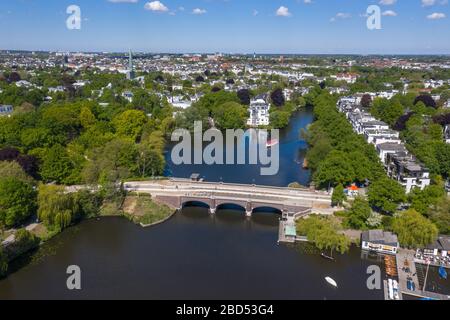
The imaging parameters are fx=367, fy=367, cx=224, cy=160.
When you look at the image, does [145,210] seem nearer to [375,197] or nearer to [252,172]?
[252,172]

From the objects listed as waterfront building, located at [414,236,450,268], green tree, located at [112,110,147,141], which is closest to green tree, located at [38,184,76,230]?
green tree, located at [112,110,147,141]

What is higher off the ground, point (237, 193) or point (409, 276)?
point (237, 193)

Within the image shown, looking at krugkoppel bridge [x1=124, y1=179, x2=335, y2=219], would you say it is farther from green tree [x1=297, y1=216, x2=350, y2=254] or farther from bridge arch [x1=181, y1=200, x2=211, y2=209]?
green tree [x1=297, y1=216, x2=350, y2=254]

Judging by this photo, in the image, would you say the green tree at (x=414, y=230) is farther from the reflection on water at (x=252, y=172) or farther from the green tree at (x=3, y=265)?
the green tree at (x=3, y=265)

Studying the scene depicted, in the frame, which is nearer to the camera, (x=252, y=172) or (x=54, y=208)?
(x=54, y=208)

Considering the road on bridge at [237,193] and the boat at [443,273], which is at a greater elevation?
the road on bridge at [237,193]

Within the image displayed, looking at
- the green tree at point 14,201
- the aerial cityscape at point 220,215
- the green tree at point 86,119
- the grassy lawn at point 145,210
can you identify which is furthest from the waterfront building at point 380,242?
the green tree at point 86,119

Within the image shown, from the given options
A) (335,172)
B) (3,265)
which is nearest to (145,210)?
(3,265)
